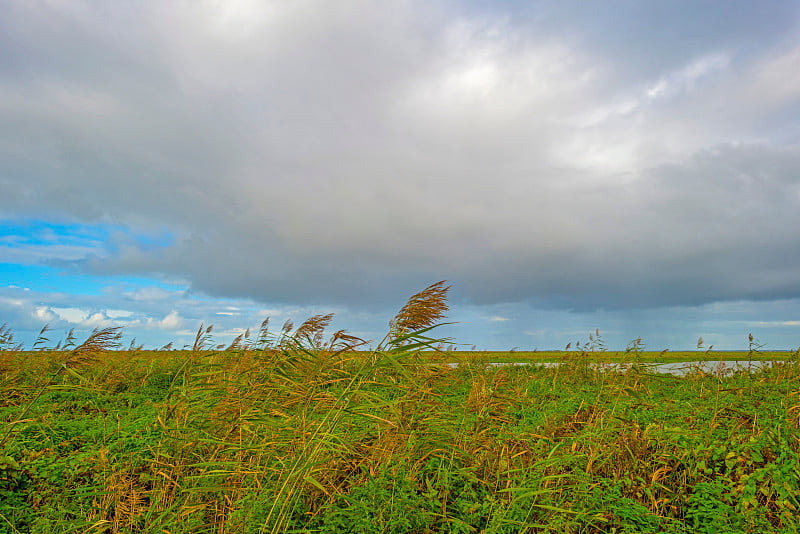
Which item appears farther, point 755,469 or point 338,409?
point 755,469

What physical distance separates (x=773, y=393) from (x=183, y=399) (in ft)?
37.4

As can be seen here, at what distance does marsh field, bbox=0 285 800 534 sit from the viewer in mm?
4707

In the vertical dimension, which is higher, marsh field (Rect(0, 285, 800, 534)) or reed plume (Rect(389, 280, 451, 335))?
reed plume (Rect(389, 280, 451, 335))

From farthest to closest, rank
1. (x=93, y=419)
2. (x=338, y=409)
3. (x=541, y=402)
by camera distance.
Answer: (x=541, y=402), (x=93, y=419), (x=338, y=409)

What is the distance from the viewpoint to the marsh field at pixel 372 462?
4.71 meters

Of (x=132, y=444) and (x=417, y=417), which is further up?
(x=417, y=417)

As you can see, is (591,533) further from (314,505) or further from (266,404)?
(266,404)

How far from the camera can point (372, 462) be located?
5.56 m

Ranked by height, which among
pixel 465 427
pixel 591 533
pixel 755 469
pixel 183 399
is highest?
pixel 183 399

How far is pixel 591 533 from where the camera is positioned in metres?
5.24

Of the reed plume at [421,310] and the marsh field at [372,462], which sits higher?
the reed plume at [421,310]

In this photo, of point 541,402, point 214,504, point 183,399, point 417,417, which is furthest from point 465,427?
point 541,402

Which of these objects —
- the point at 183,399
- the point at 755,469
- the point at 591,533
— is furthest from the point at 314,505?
the point at 755,469

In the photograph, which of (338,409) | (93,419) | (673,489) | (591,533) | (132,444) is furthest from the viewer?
(93,419)
